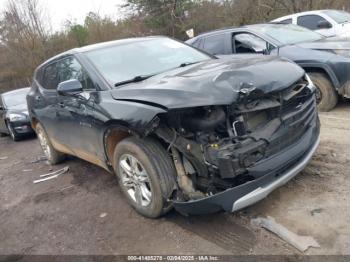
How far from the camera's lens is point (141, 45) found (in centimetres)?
479

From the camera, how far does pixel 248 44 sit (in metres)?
7.21

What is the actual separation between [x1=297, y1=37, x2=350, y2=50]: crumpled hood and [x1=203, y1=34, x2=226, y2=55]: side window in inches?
64.7

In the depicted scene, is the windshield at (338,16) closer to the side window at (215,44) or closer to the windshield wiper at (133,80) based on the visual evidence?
the side window at (215,44)

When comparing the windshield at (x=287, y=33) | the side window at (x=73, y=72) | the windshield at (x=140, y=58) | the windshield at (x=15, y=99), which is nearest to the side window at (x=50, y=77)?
the side window at (x=73, y=72)

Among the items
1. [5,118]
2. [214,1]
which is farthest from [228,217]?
[214,1]

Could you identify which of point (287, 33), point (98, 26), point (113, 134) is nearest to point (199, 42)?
point (287, 33)

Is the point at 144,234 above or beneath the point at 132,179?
beneath

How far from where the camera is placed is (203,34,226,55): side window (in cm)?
772

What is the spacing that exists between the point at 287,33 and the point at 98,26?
64.3 feet

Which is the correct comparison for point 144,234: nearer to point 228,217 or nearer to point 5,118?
point 228,217

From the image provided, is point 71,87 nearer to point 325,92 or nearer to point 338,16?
point 325,92

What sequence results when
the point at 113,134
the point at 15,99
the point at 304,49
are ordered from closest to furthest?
the point at 113,134, the point at 304,49, the point at 15,99

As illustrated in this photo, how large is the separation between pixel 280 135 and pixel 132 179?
1.54m

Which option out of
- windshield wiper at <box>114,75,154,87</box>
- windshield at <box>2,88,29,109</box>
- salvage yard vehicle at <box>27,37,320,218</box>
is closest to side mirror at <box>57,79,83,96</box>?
salvage yard vehicle at <box>27,37,320,218</box>
